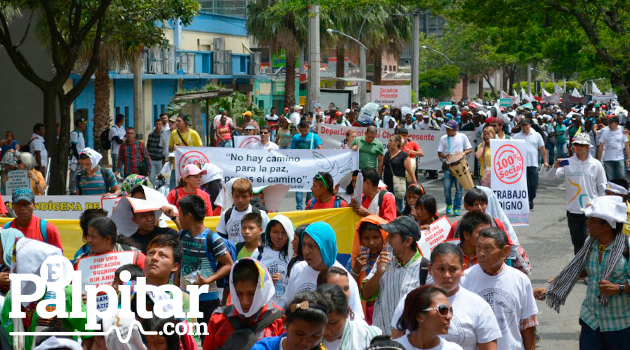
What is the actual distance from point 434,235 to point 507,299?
169cm

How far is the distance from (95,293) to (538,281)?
6698mm

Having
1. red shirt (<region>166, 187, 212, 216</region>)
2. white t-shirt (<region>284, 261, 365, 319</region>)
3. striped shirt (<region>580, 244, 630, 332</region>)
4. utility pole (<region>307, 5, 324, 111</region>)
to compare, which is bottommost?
striped shirt (<region>580, 244, 630, 332</region>)

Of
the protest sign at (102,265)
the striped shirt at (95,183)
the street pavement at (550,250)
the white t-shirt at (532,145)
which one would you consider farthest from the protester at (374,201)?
the white t-shirt at (532,145)

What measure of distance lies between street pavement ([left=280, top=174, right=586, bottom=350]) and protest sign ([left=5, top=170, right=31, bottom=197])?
5186 mm

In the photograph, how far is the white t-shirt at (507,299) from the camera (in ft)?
18.5

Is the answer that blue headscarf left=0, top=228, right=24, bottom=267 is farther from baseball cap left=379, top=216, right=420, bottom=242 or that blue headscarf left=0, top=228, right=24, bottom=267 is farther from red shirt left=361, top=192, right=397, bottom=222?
red shirt left=361, top=192, right=397, bottom=222

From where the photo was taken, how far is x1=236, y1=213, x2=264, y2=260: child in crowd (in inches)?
283

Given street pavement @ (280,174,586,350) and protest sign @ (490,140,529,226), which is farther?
protest sign @ (490,140,529,226)

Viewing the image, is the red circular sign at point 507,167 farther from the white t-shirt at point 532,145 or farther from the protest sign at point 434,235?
the white t-shirt at point 532,145

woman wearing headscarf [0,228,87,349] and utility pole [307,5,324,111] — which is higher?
utility pole [307,5,324,111]

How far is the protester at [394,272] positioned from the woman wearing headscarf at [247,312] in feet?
3.38

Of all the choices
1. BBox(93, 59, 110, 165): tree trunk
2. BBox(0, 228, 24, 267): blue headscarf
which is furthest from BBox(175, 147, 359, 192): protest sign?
BBox(93, 59, 110, 165): tree trunk

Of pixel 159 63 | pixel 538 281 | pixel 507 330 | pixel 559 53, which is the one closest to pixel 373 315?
pixel 507 330

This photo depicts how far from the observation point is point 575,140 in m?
11.2
